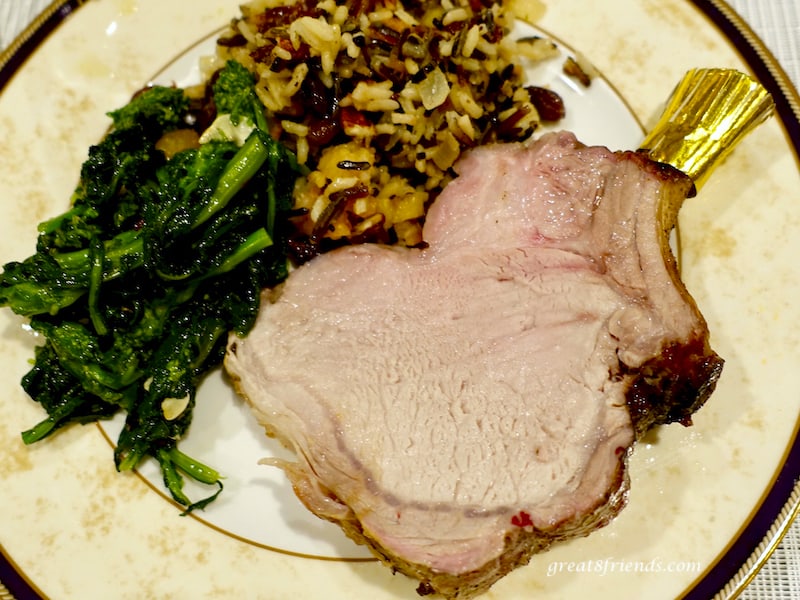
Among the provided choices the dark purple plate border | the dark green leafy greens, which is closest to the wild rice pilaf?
the dark green leafy greens

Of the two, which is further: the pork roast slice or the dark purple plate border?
the dark purple plate border

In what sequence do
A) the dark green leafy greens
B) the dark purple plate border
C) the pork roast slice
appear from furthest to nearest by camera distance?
the dark green leafy greens, the dark purple plate border, the pork roast slice

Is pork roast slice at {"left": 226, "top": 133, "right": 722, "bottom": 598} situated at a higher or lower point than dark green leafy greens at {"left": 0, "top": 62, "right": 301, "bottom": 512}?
higher

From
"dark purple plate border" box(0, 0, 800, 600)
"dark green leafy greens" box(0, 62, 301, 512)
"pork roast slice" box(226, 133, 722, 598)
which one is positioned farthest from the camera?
"dark green leafy greens" box(0, 62, 301, 512)

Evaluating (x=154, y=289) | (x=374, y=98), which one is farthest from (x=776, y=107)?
(x=154, y=289)

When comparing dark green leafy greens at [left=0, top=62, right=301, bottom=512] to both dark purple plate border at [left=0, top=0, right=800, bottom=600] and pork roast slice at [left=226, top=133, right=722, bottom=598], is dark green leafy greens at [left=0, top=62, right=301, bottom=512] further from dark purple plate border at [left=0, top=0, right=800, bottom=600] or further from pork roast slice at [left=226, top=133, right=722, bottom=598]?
dark purple plate border at [left=0, top=0, right=800, bottom=600]
